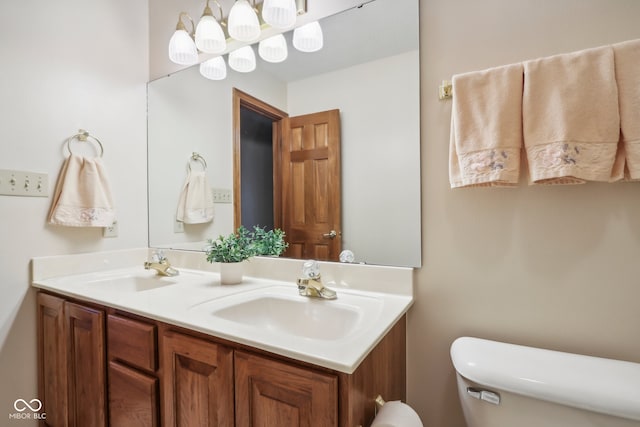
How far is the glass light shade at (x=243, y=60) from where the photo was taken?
54.4 inches

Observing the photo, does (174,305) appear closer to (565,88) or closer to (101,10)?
(565,88)

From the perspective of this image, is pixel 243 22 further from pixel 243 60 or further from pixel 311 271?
pixel 311 271

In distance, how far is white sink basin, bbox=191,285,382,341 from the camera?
916 mm

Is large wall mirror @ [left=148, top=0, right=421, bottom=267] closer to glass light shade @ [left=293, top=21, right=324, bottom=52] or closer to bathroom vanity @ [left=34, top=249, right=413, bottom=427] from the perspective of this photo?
glass light shade @ [left=293, top=21, right=324, bottom=52]

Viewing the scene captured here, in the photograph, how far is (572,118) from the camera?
716 mm

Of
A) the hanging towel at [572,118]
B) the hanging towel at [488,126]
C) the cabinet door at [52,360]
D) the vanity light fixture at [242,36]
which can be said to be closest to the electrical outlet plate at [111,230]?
the cabinet door at [52,360]

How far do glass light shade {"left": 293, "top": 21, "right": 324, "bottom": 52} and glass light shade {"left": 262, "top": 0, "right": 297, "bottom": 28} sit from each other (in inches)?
2.3

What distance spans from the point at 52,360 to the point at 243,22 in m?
1.64

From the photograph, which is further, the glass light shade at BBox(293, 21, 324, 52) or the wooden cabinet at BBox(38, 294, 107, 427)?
the glass light shade at BBox(293, 21, 324, 52)

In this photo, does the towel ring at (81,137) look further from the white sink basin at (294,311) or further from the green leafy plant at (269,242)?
the white sink basin at (294,311)

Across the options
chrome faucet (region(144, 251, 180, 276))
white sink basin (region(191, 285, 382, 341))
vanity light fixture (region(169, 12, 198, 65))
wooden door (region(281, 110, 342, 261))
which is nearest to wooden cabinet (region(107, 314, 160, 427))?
white sink basin (region(191, 285, 382, 341))

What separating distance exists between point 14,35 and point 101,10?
443 mm

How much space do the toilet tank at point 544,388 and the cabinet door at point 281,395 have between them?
381 millimetres

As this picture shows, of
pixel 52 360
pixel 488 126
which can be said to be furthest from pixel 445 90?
pixel 52 360
